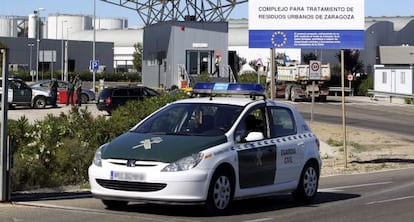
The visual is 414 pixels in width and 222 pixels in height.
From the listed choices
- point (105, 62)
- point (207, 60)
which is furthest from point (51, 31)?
point (207, 60)

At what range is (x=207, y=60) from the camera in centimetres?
6125

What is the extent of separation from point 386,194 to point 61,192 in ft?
19.9

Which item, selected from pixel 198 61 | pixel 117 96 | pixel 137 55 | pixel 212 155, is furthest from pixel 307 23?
pixel 137 55

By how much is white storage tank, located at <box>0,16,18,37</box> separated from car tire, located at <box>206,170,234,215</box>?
5015 inches

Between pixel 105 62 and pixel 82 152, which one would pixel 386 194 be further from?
pixel 105 62

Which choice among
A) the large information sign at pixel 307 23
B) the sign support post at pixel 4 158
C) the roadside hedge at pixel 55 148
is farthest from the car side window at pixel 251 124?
the large information sign at pixel 307 23

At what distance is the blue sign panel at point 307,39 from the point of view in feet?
72.8

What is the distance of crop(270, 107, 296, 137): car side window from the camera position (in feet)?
40.8

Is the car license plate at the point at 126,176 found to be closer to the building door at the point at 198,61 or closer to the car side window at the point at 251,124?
the car side window at the point at 251,124

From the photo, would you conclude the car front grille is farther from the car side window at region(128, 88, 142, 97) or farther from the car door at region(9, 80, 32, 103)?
the car door at region(9, 80, 32, 103)

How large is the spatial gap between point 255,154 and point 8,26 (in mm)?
131397

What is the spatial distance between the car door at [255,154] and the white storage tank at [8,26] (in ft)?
415

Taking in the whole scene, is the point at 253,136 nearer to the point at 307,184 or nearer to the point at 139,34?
the point at 307,184

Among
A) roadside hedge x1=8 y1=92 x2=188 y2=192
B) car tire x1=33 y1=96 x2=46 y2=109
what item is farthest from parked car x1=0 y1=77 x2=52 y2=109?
roadside hedge x1=8 y1=92 x2=188 y2=192
